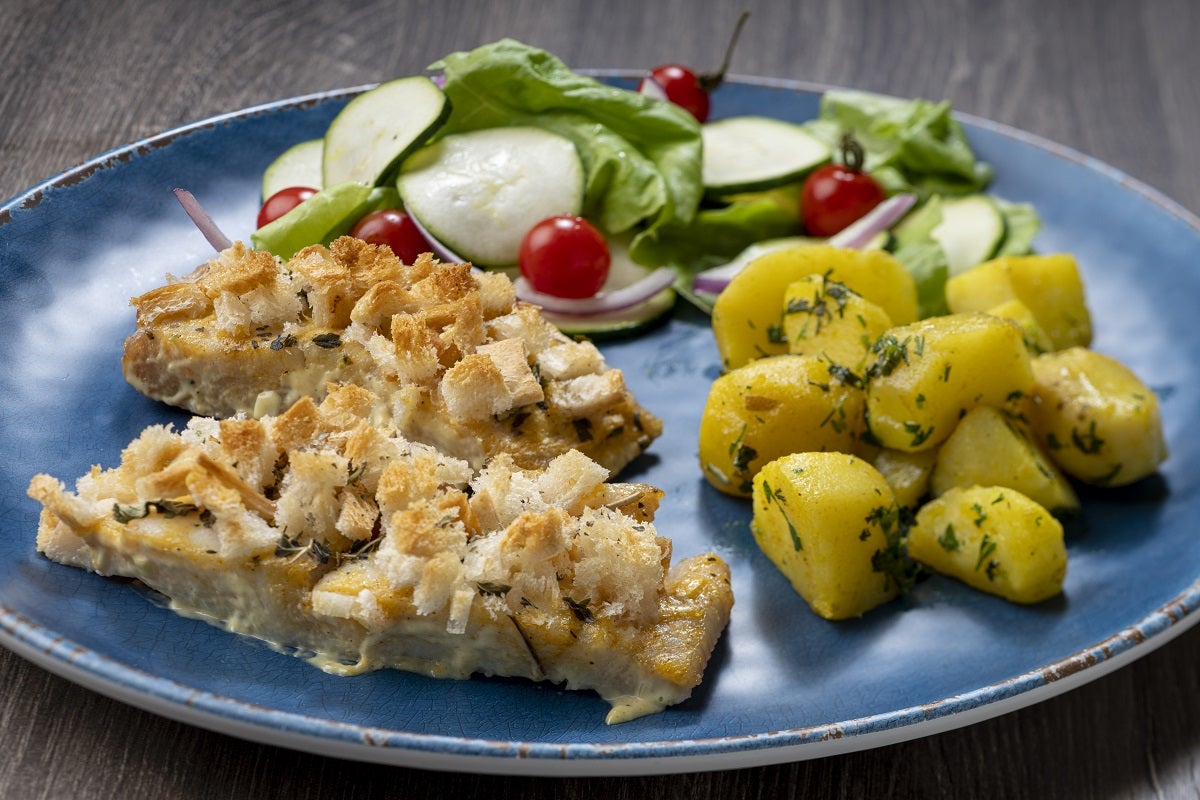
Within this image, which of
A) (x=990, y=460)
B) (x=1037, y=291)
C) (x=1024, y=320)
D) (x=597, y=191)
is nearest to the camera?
(x=990, y=460)

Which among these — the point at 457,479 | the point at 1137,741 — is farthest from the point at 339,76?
the point at 1137,741

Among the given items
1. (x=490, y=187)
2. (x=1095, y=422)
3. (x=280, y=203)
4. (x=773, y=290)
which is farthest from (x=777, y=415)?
(x=280, y=203)

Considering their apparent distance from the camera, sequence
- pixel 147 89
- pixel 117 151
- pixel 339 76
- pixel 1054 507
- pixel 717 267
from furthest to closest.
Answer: pixel 339 76 < pixel 147 89 < pixel 717 267 < pixel 117 151 < pixel 1054 507

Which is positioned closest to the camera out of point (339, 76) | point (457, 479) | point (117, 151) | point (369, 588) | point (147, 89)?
point (369, 588)

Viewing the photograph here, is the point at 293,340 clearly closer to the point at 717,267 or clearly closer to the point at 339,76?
the point at 717,267

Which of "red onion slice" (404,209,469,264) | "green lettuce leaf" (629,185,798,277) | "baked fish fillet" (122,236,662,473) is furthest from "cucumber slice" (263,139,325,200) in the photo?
"green lettuce leaf" (629,185,798,277)

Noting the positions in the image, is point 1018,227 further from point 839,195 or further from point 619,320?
point 619,320
